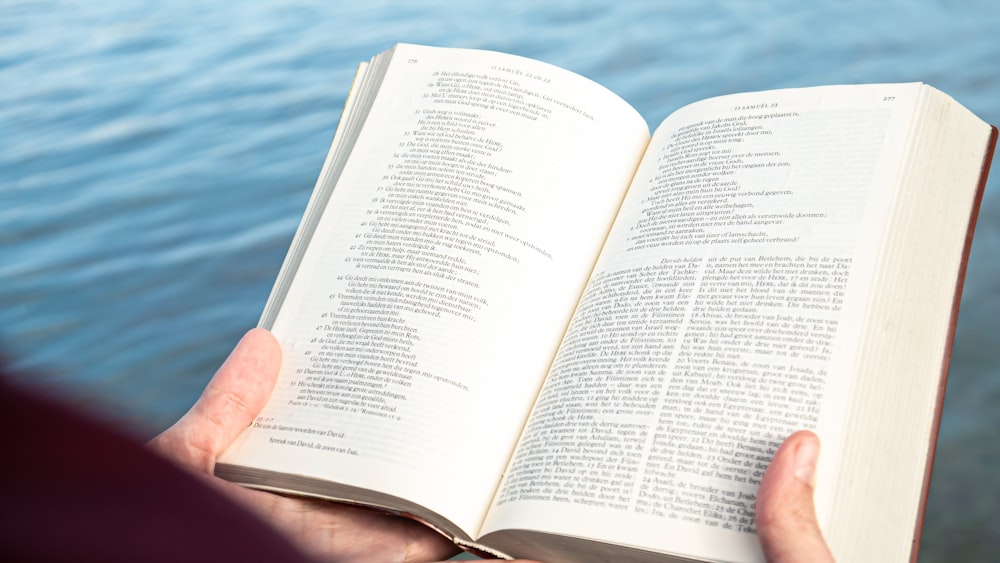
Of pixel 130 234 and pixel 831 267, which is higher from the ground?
pixel 130 234

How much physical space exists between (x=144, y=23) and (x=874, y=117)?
326 centimetres

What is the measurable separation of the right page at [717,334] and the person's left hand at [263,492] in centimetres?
15

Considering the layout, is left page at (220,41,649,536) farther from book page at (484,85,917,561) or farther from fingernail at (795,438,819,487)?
fingernail at (795,438,819,487)

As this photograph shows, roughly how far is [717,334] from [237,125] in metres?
2.22

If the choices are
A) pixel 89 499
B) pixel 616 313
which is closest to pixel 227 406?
pixel 616 313

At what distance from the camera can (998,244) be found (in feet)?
6.74

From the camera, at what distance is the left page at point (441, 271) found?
112 cm

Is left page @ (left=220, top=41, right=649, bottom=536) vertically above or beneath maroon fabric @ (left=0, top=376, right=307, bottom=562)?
above

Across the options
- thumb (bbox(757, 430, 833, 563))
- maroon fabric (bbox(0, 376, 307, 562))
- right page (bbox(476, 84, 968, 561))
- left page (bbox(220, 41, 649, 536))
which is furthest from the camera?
left page (bbox(220, 41, 649, 536))

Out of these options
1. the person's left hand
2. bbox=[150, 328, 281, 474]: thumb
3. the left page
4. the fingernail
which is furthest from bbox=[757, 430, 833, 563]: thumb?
bbox=[150, 328, 281, 474]: thumb

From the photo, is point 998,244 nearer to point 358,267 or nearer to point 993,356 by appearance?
point 993,356

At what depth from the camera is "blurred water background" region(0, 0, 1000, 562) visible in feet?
6.57

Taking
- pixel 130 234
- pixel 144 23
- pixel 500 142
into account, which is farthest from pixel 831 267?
pixel 144 23

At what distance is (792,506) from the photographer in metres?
0.89
